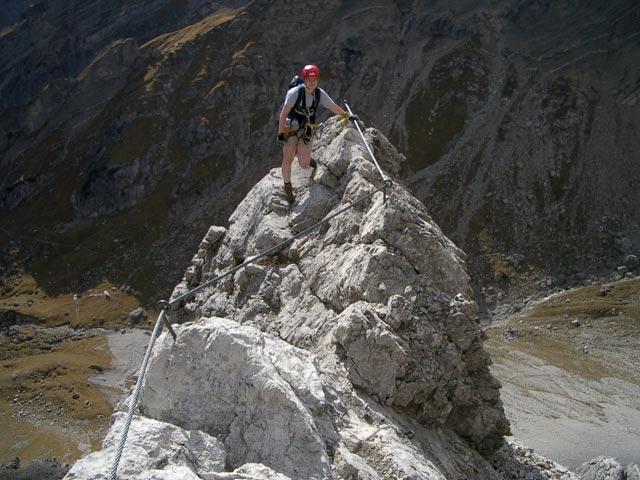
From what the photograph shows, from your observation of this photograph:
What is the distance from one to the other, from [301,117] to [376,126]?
7323cm

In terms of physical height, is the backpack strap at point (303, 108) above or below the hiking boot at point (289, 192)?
above

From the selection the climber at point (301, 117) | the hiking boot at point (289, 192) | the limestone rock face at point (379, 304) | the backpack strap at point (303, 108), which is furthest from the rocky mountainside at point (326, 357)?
the backpack strap at point (303, 108)

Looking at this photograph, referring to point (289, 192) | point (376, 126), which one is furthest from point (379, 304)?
point (376, 126)

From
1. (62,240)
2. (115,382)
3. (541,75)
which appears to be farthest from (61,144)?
(541,75)

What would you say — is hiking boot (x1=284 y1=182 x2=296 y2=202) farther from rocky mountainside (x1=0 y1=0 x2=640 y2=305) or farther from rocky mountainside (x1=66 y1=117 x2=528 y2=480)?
rocky mountainside (x1=0 y1=0 x2=640 y2=305)

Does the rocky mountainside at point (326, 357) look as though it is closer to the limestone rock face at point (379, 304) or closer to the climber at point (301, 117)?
the limestone rock face at point (379, 304)

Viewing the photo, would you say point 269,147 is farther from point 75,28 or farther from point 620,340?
point 75,28

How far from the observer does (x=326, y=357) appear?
9789mm

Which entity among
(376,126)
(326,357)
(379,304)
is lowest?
(376,126)

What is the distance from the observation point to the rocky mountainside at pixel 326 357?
6.54m

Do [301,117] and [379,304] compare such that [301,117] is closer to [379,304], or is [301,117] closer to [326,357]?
[379,304]

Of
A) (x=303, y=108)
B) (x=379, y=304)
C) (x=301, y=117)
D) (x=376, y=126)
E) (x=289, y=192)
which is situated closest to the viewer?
(x=379, y=304)

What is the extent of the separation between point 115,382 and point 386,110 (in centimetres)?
5985

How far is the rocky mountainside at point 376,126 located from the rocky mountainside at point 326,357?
170 feet
